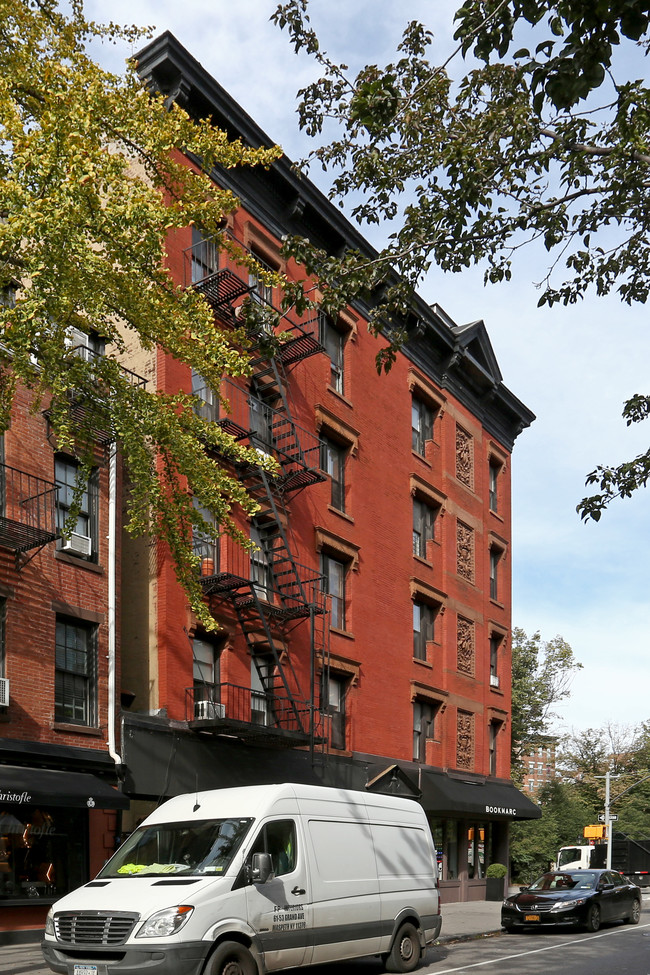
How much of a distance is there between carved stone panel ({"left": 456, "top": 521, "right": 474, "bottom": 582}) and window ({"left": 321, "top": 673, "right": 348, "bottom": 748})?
8732 millimetres

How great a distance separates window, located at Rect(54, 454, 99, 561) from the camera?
2083cm

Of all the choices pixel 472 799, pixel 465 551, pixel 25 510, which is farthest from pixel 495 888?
pixel 25 510

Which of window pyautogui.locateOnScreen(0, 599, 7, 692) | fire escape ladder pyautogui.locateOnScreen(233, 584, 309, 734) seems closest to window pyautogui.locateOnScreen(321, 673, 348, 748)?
fire escape ladder pyautogui.locateOnScreen(233, 584, 309, 734)

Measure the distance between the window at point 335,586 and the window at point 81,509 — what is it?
8770 millimetres

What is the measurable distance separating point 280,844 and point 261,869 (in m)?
1.10

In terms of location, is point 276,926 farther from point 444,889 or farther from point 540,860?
point 540,860

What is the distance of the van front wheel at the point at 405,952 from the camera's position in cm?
1555

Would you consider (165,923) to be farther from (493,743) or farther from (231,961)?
(493,743)

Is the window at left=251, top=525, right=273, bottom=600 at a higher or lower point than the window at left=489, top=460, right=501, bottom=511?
lower

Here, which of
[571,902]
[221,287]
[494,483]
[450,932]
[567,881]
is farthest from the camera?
[494,483]

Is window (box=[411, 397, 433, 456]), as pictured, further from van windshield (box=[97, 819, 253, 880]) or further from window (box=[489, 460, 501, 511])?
van windshield (box=[97, 819, 253, 880])

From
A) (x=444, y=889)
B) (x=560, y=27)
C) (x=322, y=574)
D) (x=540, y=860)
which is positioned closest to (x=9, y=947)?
(x=322, y=574)

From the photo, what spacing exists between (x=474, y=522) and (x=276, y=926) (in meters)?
26.6

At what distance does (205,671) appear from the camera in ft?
79.5
